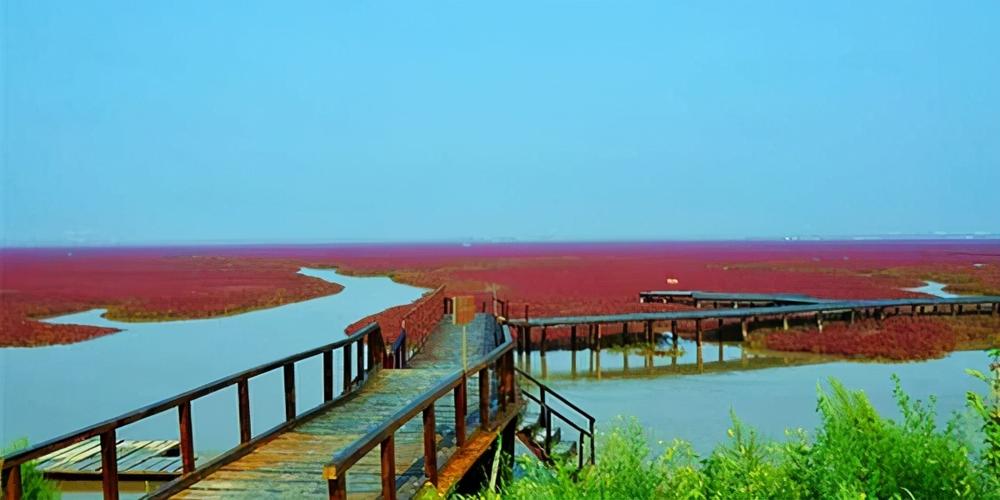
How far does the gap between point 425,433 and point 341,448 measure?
1.26m

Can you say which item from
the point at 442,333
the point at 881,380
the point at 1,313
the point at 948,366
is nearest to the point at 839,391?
the point at 442,333

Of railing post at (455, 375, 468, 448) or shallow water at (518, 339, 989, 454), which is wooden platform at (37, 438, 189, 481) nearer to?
railing post at (455, 375, 468, 448)

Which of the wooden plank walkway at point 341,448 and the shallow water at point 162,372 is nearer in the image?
the wooden plank walkway at point 341,448

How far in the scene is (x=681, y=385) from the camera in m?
20.0

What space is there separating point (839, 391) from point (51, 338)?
3248 cm

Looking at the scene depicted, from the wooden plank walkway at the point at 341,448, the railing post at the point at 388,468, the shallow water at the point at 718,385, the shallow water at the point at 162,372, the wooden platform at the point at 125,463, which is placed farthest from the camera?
the shallow water at the point at 162,372

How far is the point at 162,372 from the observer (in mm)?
22594

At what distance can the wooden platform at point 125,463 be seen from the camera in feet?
33.9

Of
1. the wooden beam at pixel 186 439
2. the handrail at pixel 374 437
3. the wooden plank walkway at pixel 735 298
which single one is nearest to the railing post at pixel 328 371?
the wooden beam at pixel 186 439

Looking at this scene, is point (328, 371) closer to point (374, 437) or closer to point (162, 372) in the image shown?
point (374, 437)

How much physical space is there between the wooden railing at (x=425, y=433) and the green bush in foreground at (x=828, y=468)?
892 millimetres

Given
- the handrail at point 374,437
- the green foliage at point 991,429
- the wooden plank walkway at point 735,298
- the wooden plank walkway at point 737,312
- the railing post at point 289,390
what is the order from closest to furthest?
1. the green foliage at point 991,429
2. the handrail at point 374,437
3. the railing post at point 289,390
4. the wooden plank walkway at point 737,312
5. the wooden plank walkway at point 735,298

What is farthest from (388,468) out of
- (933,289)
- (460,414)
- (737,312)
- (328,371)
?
(933,289)

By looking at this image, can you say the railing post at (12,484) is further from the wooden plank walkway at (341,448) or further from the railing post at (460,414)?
the railing post at (460,414)
